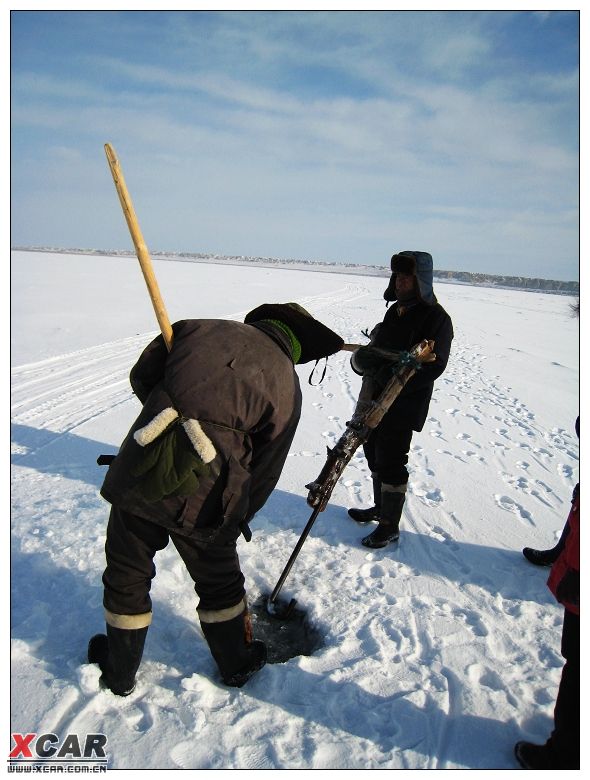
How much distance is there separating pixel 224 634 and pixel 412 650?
102cm

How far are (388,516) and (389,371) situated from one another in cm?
100

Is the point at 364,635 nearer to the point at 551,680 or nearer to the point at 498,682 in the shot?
the point at 498,682

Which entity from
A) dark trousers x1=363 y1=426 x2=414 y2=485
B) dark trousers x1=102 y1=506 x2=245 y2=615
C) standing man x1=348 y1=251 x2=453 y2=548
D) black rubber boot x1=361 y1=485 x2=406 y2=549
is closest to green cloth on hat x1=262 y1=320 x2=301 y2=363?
dark trousers x1=102 y1=506 x2=245 y2=615

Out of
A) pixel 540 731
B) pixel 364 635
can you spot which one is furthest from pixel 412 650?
pixel 540 731

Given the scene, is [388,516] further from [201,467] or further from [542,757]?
[201,467]

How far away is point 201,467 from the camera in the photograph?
68.3 inches

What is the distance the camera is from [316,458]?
15.5 feet

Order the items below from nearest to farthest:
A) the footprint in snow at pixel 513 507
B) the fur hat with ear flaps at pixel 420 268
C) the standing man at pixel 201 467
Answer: the standing man at pixel 201 467, the fur hat with ear flaps at pixel 420 268, the footprint in snow at pixel 513 507

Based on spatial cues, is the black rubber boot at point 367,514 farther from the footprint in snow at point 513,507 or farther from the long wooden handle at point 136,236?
the long wooden handle at point 136,236

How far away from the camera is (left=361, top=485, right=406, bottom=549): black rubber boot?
10.5ft

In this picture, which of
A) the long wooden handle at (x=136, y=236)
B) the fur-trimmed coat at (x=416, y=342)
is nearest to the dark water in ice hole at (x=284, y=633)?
the fur-trimmed coat at (x=416, y=342)

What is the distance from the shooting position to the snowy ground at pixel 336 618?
Result: 1.93 metres

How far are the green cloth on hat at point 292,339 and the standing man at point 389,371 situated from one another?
3.14 feet

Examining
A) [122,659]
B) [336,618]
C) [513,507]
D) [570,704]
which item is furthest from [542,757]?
[513,507]
